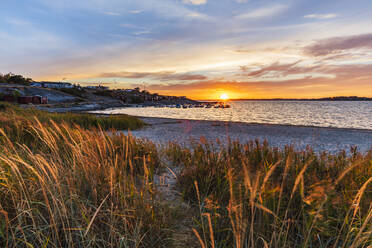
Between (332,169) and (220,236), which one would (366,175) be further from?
(220,236)

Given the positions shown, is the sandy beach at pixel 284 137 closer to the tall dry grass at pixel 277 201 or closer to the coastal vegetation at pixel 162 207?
the tall dry grass at pixel 277 201

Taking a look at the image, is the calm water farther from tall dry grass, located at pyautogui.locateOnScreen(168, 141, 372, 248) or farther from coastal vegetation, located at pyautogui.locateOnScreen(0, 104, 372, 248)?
coastal vegetation, located at pyautogui.locateOnScreen(0, 104, 372, 248)

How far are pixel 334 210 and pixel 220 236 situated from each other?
155cm

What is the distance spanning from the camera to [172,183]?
4359 mm

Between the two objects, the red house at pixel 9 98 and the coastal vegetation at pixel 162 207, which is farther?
the red house at pixel 9 98

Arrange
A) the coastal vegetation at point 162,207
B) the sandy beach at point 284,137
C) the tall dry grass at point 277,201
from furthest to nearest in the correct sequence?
the sandy beach at point 284,137 → the coastal vegetation at point 162,207 → the tall dry grass at point 277,201

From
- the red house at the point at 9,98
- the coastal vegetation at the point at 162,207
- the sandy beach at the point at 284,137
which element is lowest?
the sandy beach at the point at 284,137

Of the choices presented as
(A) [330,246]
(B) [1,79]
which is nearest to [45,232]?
(A) [330,246]

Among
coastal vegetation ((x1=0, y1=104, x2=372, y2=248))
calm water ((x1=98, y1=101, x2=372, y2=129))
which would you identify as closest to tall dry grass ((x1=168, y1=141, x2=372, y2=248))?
coastal vegetation ((x1=0, y1=104, x2=372, y2=248))

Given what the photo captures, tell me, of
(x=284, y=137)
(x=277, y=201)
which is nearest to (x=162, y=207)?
(x=277, y=201)

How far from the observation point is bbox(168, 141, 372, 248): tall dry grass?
1.59 m

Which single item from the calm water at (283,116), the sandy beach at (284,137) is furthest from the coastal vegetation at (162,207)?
the calm water at (283,116)

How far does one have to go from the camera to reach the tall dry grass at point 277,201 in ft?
5.23

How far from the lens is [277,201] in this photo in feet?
9.06
